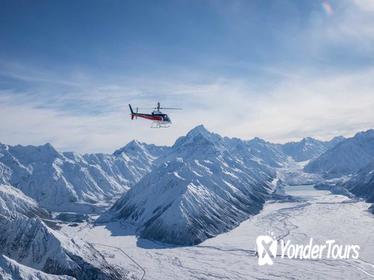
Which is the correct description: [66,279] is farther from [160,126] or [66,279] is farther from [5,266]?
[160,126]

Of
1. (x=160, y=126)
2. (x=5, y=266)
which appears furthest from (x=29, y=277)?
(x=160, y=126)

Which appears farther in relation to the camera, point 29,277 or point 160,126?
point 160,126

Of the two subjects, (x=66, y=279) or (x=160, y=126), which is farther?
(x=160, y=126)

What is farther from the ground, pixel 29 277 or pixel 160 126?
pixel 160 126

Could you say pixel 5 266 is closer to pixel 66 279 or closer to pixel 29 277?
pixel 29 277

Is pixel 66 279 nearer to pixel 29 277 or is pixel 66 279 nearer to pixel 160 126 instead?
pixel 29 277

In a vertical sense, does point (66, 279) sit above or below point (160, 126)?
below
